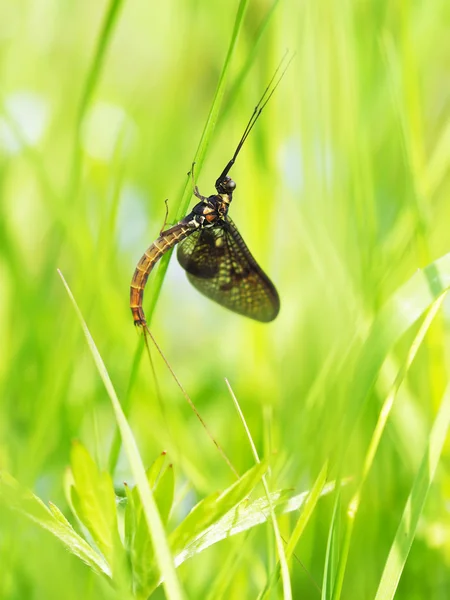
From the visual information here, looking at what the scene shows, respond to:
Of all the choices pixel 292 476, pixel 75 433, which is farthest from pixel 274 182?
pixel 292 476

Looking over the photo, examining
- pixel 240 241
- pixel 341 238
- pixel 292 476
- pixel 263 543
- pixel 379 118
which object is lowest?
pixel 263 543

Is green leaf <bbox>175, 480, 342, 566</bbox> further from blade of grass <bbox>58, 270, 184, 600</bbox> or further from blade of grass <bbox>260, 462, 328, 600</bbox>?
blade of grass <bbox>58, 270, 184, 600</bbox>

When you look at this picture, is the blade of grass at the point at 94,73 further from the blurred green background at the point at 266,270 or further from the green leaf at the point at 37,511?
the green leaf at the point at 37,511

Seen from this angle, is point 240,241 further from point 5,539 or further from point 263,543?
point 5,539

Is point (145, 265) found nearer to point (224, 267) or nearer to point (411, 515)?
point (224, 267)

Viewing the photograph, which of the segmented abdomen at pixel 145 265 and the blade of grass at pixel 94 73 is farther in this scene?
the segmented abdomen at pixel 145 265

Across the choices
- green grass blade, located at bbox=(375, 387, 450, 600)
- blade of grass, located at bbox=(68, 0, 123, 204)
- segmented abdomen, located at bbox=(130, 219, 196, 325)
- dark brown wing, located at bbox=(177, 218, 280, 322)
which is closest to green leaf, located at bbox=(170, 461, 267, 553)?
green grass blade, located at bbox=(375, 387, 450, 600)

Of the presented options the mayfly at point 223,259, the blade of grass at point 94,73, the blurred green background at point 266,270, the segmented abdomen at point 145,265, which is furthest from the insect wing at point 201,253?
the blade of grass at point 94,73
